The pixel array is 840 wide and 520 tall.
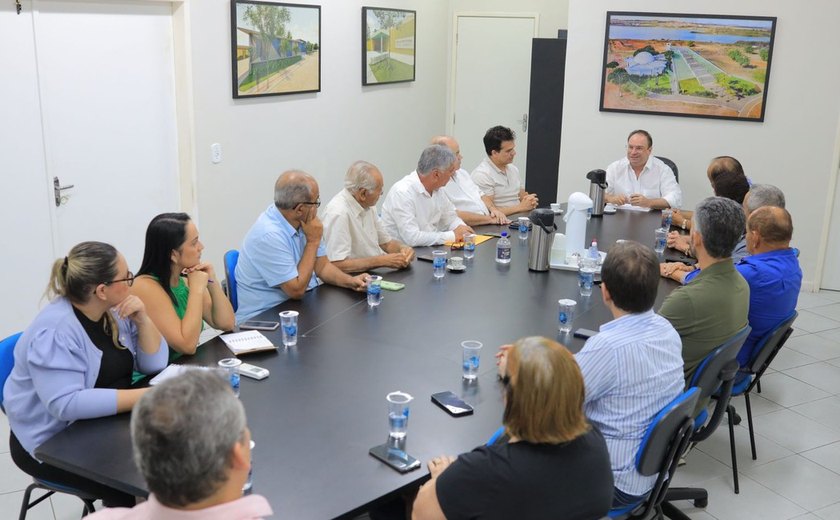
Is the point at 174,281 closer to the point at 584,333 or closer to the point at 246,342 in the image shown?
the point at 246,342

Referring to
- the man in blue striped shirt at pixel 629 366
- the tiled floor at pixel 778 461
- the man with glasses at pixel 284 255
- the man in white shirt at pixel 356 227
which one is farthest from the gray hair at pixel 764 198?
the man with glasses at pixel 284 255

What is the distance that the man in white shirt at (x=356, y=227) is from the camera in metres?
4.29

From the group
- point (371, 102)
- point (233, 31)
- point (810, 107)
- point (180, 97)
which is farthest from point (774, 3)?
point (180, 97)

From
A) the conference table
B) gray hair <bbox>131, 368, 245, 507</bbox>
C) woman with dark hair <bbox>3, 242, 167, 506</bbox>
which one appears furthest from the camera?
woman with dark hair <bbox>3, 242, 167, 506</bbox>

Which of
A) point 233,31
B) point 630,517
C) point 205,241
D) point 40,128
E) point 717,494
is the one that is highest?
point 233,31

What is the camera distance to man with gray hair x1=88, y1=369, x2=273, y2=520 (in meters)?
1.55

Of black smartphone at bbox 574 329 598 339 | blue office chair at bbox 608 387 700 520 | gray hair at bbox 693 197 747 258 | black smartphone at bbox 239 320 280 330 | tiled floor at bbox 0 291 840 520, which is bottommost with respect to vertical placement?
tiled floor at bbox 0 291 840 520

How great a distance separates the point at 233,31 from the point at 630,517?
4.43m

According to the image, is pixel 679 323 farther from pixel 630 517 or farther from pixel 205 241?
pixel 205 241

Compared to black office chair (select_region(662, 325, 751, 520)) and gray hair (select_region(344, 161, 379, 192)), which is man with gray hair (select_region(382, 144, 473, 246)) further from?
black office chair (select_region(662, 325, 751, 520))

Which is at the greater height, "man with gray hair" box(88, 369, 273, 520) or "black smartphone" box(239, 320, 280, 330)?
"man with gray hair" box(88, 369, 273, 520)

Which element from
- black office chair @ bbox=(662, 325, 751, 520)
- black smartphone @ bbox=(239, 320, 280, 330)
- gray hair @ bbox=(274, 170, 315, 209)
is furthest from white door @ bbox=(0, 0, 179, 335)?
black office chair @ bbox=(662, 325, 751, 520)

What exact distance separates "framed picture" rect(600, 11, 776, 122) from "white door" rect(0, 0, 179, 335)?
3.93 m

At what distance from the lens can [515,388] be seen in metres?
2.04
